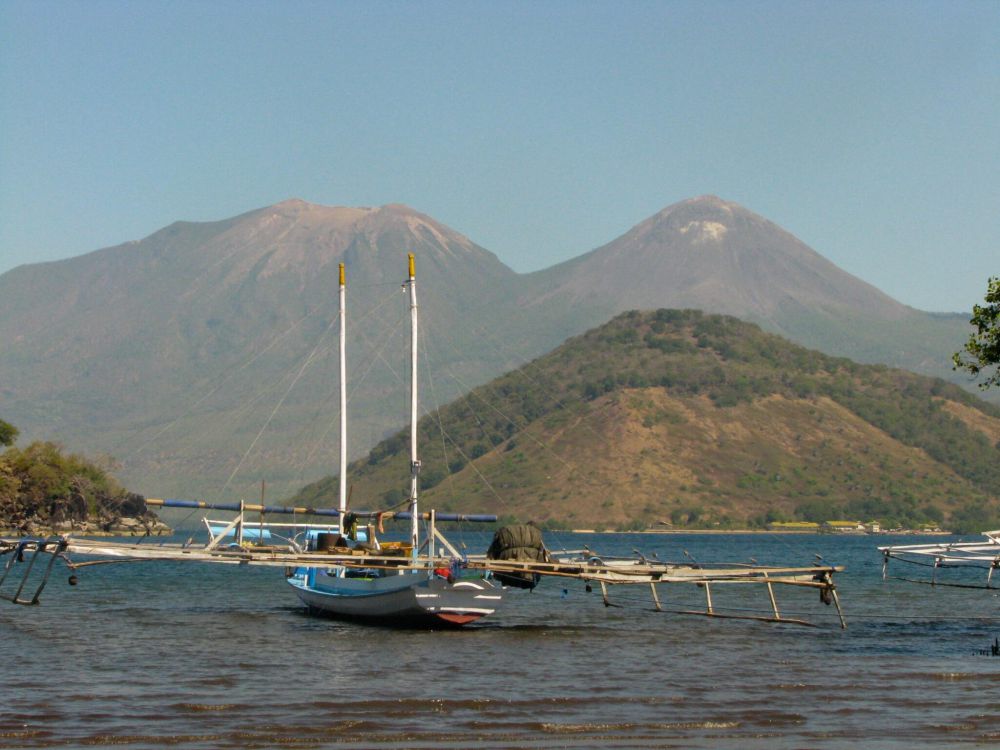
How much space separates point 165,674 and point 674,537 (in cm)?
16491

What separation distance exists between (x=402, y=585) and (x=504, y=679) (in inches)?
477

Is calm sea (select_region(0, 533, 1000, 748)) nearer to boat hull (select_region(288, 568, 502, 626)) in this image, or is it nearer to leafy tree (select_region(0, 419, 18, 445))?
boat hull (select_region(288, 568, 502, 626))

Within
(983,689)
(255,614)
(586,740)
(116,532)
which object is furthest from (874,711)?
(116,532)

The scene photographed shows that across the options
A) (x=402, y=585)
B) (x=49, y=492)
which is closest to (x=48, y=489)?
(x=49, y=492)

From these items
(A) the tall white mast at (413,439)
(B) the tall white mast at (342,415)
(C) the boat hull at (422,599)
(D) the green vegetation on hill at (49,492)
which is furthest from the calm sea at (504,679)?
(D) the green vegetation on hill at (49,492)

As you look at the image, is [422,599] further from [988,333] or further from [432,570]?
[988,333]

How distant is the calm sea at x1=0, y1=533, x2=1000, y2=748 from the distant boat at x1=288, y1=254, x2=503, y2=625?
2.87 feet

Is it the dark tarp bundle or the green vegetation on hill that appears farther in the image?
the green vegetation on hill

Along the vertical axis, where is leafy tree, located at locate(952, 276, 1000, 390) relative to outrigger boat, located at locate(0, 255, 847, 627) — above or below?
above

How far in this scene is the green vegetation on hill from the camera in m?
141

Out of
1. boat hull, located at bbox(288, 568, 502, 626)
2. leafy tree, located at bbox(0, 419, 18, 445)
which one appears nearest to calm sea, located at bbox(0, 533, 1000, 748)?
boat hull, located at bbox(288, 568, 502, 626)

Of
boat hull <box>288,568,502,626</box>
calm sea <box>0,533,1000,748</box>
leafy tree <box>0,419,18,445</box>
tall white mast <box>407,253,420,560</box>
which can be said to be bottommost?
calm sea <box>0,533,1000,748</box>

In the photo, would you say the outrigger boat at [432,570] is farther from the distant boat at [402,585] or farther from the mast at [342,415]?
the mast at [342,415]

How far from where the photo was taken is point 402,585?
4641 cm
